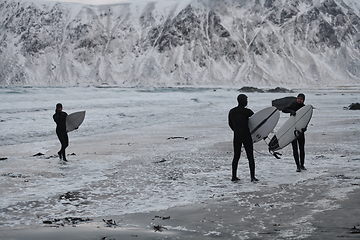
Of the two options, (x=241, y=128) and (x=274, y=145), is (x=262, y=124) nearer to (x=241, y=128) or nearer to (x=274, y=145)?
(x=241, y=128)

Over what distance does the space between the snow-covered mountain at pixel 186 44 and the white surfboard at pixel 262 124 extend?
129539mm

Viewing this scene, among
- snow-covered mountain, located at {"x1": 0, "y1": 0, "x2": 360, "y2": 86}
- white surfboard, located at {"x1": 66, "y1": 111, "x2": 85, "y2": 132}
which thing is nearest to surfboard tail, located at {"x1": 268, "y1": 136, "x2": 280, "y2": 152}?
white surfboard, located at {"x1": 66, "y1": 111, "x2": 85, "y2": 132}

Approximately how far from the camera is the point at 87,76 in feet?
479

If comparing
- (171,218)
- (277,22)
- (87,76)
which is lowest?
(171,218)

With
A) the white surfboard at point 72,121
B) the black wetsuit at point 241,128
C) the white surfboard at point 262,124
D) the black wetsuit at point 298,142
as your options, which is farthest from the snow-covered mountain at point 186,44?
the black wetsuit at point 241,128

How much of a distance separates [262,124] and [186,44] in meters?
142

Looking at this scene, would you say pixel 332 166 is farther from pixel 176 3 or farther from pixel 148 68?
pixel 176 3

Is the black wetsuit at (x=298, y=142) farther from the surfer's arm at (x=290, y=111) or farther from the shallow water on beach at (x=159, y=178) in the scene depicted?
the shallow water on beach at (x=159, y=178)

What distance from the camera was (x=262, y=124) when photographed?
9180 mm

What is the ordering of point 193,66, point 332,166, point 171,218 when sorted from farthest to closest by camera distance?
point 193,66
point 332,166
point 171,218

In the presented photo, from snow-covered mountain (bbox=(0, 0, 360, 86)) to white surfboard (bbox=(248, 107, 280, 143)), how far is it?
130m

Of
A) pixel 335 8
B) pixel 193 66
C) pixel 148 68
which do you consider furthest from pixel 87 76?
pixel 335 8

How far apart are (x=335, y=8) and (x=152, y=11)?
66.0 m

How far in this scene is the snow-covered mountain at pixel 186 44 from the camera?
14338cm
